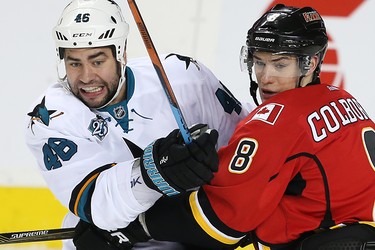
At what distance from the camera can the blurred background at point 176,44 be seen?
3.88 m

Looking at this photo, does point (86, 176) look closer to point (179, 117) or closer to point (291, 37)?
point (179, 117)

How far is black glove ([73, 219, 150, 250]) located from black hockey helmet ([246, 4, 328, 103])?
0.66 meters

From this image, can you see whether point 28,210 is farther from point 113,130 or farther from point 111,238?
point 111,238

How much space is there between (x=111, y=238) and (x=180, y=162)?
1.52 feet

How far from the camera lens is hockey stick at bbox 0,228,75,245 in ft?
9.09

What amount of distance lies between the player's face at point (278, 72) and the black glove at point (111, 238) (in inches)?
23.2

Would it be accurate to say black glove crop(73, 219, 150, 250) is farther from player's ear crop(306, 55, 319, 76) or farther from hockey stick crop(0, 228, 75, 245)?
player's ear crop(306, 55, 319, 76)

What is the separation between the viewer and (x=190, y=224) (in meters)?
2.42

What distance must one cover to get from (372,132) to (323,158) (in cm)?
24

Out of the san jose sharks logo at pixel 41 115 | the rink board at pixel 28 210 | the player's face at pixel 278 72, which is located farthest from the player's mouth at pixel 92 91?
the rink board at pixel 28 210

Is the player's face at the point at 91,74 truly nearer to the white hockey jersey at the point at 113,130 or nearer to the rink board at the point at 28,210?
the white hockey jersey at the point at 113,130

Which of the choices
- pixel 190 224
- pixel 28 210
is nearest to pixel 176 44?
pixel 28 210

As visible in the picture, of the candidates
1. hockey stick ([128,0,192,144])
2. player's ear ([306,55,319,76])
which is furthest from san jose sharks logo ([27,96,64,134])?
player's ear ([306,55,319,76])

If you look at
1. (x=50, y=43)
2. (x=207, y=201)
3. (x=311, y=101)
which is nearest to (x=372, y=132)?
(x=311, y=101)
